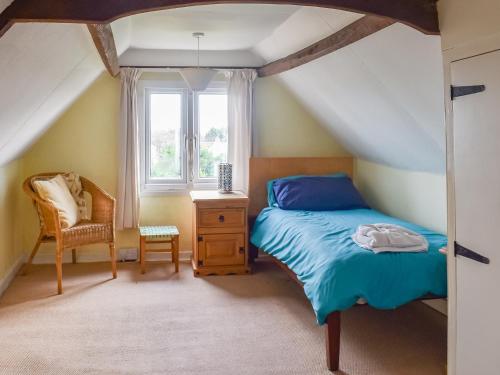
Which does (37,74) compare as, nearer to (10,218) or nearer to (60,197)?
(60,197)

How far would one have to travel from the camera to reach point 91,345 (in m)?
3.31

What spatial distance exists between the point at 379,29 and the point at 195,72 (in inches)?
75.9

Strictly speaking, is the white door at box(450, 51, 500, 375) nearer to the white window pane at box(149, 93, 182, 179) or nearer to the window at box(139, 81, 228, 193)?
the window at box(139, 81, 228, 193)

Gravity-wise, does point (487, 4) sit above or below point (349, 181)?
above

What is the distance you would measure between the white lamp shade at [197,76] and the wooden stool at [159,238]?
131 cm

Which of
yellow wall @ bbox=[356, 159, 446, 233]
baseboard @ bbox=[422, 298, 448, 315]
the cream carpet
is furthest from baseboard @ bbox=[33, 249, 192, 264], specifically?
baseboard @ bbox=[422, 298, 448, 315]

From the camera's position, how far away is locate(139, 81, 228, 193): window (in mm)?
5414

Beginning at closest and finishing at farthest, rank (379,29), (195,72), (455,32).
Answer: (455,32) → (379,29) → (195,72)

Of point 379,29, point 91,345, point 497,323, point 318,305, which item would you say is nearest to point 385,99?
point 379,29

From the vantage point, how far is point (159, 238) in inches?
195

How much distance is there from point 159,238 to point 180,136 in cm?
111

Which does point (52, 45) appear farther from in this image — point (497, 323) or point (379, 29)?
point (497, 323)

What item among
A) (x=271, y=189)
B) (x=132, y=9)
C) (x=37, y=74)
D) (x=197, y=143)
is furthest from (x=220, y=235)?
(x=132, y=9)

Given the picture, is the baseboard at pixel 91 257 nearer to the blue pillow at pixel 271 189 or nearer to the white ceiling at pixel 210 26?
the blue pillow at pixel 271 189
